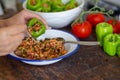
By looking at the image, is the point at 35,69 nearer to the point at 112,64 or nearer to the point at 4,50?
the point at 4,50

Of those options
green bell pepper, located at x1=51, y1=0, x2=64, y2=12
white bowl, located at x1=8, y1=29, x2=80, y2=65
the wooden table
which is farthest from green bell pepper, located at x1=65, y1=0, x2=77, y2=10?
the wooden table

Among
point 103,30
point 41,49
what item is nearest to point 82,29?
point 103,30

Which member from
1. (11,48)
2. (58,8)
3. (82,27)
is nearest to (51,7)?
(58,8)

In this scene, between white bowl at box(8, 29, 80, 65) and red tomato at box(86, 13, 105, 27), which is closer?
white bowl at box(8, 29, 80, 65)

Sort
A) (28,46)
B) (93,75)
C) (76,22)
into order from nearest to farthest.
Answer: (93,75) → (28,46) → (76,22)

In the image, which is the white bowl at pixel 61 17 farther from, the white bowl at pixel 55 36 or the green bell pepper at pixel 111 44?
the green bell pepper at pixel 111 44

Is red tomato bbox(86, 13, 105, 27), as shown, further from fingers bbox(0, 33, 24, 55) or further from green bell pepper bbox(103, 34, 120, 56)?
fingers bbox(0, 33, 24, 55)

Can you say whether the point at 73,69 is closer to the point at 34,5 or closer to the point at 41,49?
the point at 41,49
